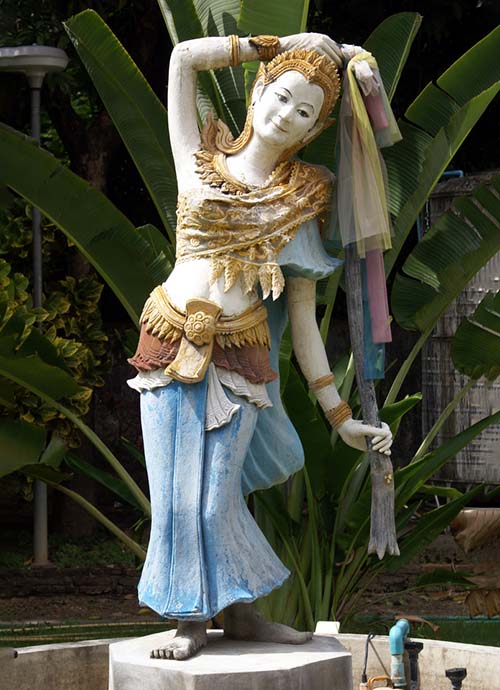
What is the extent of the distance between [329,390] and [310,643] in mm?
871

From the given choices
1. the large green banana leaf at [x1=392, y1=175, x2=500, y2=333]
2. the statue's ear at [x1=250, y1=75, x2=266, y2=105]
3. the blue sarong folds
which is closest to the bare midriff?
the blue sarong folds

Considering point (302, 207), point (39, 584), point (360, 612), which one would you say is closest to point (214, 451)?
point (302, 207)

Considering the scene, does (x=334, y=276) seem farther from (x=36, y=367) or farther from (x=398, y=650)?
(x=398, y=650)

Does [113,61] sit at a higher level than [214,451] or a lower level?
higher

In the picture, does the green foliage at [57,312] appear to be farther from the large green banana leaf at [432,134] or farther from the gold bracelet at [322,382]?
the gold bracelet at [322,382]

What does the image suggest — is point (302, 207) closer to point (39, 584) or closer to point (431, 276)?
point (431, 276)

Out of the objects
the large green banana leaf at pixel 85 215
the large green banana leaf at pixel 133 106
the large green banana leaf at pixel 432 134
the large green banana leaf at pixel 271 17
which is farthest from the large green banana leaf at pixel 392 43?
the large green banana leaf at pixel 85 215

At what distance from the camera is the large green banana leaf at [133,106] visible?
Result: 7.69 metres

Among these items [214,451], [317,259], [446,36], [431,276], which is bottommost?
[214,451]

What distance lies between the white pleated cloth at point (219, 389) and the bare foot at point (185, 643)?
0.66 metres

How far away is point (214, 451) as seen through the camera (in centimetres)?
494

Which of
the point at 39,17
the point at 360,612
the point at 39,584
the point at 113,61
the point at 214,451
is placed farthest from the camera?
the point at 39,17

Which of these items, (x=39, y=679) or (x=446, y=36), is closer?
(x=39, y=679)

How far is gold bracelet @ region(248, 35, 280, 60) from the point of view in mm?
5062
